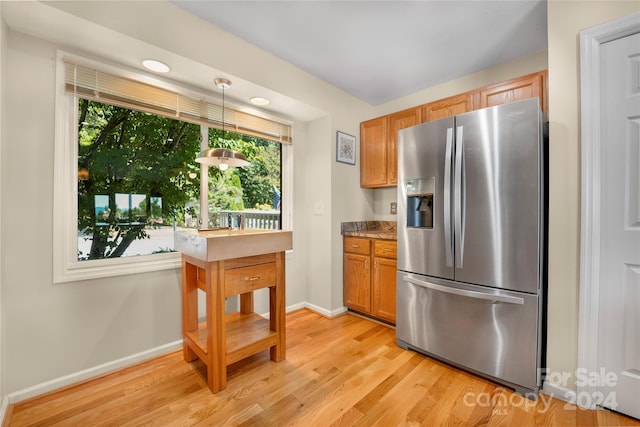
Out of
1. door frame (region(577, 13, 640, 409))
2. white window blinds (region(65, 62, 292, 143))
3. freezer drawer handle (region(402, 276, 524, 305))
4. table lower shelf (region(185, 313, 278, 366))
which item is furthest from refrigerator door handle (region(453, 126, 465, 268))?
white window blinds (region(65, 62, 292, 143))

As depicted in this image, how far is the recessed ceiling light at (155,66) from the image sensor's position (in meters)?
1.96

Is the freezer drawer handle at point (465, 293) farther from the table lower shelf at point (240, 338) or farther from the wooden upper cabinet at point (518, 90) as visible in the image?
the wooden upper cabinet at point (518, 90)

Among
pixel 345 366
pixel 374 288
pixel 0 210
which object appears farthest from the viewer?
pixel 374 288

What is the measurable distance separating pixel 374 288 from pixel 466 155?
158 centimetres

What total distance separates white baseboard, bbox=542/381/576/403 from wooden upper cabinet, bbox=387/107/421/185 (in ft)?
6.69

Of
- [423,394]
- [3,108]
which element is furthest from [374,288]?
[3,108]

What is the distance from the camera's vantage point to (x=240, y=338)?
198 cm

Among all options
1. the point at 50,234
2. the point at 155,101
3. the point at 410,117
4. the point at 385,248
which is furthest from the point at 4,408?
the point at 410,117

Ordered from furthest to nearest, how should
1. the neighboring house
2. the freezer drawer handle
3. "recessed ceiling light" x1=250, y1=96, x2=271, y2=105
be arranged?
"recessed ceiling light" x1=250, y1=96, x2=271, y2=105 → the freezer drawer handle → the neighboring house

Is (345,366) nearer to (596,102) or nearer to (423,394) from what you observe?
(423,394)

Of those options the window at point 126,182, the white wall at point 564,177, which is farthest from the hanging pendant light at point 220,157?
the white wall at point 564,177

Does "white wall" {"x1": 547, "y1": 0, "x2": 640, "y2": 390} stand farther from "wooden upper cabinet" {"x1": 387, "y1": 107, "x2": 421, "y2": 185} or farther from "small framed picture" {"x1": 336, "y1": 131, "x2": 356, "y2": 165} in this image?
"small framed picture" {"x1": 336, "y1": 131, "x2": 356, "y2": 165}

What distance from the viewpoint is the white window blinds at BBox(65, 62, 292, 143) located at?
6.11ft

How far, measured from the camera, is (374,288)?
9.28ft
